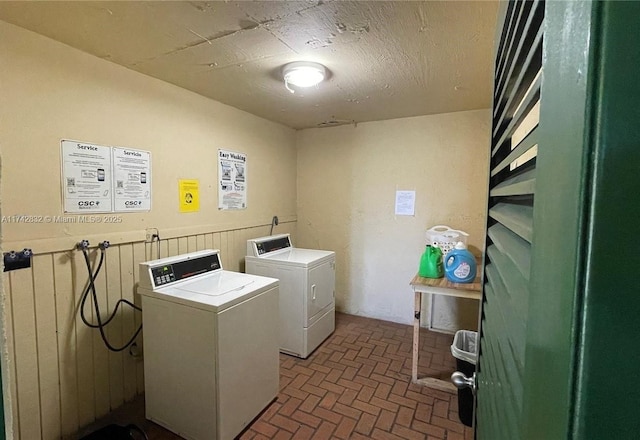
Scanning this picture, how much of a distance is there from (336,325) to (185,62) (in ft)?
9.12

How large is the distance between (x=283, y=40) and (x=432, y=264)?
1.88 m

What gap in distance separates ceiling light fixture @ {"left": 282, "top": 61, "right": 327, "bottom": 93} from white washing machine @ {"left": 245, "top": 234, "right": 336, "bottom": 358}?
56.9 inches

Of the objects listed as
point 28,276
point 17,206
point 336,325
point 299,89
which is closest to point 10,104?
point 17,206

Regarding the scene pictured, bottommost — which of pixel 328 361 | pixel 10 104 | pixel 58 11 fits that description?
pixel 328 361

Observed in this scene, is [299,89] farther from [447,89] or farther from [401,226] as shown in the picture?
[401,226]

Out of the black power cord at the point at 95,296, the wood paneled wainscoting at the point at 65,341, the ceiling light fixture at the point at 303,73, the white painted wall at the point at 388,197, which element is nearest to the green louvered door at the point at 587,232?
the ceiling light fixture at the point at 303,73

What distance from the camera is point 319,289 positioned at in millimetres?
2822

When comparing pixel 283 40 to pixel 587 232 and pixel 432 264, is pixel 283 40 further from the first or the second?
pixel 432 264

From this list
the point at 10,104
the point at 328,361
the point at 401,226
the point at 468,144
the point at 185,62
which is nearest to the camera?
the point at 10,104

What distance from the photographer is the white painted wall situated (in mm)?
2992

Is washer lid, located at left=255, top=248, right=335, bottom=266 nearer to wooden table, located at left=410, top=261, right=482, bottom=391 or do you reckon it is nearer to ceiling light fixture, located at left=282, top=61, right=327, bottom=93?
wooden table, located at left=410, top=261, right=482, bottom=391

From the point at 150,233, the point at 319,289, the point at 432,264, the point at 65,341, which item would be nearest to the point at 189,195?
the point at 150,233

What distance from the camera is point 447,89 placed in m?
2.36

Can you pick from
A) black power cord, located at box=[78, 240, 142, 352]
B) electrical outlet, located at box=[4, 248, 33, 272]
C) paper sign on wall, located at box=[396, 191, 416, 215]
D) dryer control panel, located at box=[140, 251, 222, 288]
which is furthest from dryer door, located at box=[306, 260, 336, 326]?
electrical outlet, located at box=[4, 248, 33, 272]
